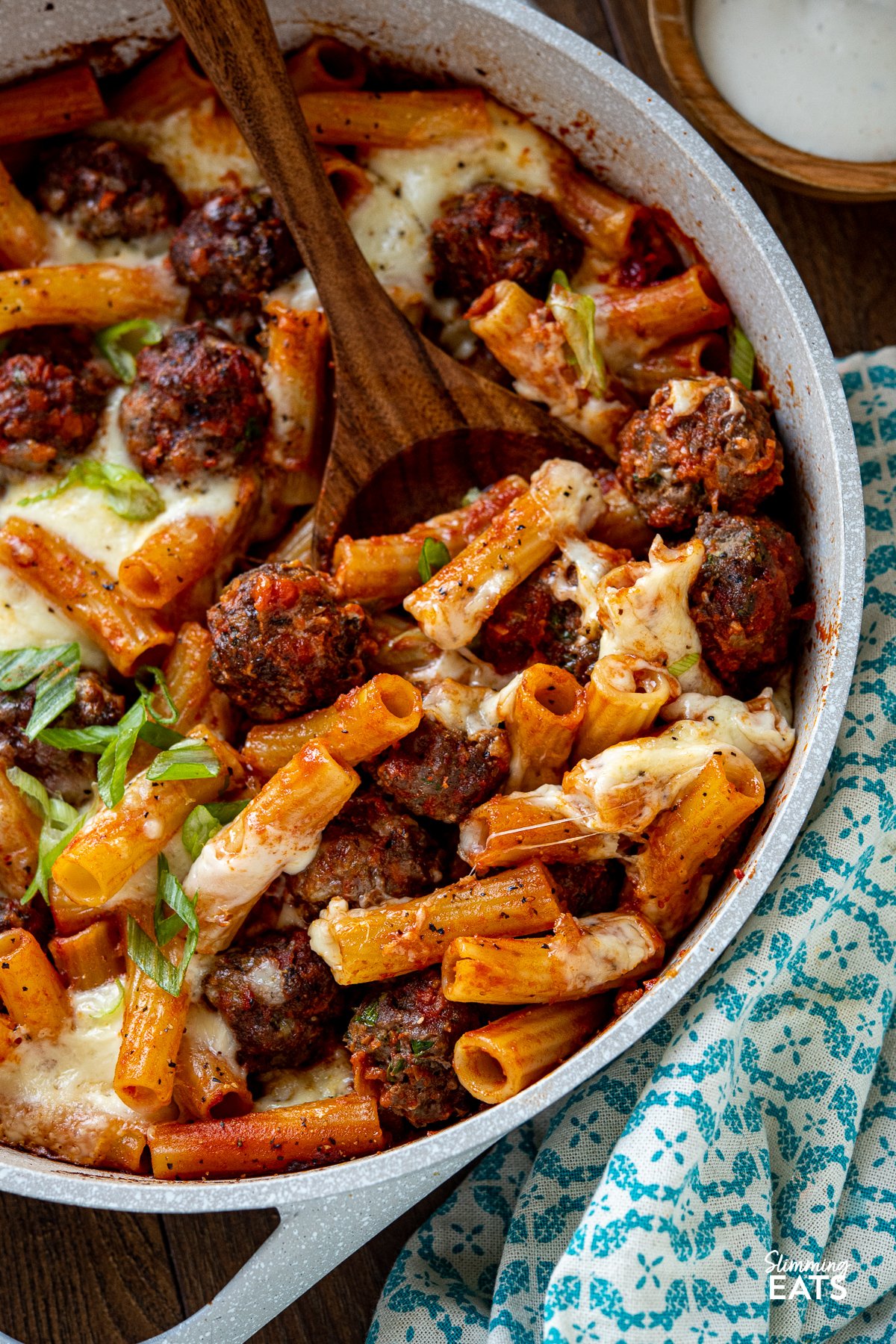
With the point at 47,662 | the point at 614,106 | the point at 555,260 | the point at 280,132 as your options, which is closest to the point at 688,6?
the point at 614,106

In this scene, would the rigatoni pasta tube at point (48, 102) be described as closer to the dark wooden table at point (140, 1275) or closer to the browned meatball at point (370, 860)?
the browned meatball at point (370, 860)

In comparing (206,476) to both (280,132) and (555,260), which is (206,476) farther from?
(555,260)

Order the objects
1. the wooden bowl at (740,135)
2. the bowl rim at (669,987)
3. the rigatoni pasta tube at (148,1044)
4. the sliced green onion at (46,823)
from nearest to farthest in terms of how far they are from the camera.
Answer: the bowl rim at (669,987) < the rigatoni pasta tube at (148,1044) < the sliced green onion at (46,823) < the wooden bowl at (740,135)

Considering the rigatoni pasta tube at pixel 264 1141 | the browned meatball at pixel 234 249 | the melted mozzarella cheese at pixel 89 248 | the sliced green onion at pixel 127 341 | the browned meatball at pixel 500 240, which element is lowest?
the rigatoni pasta tube at pixel 264 1141

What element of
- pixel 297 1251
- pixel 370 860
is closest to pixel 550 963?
pixel 370 860

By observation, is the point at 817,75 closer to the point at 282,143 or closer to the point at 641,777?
the point at 282,143

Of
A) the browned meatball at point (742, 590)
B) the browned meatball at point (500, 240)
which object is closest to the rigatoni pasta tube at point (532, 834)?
the browned meatball at point (742, 590)

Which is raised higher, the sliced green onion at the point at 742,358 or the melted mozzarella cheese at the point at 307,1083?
the sliced green onion at the point at 742,358
